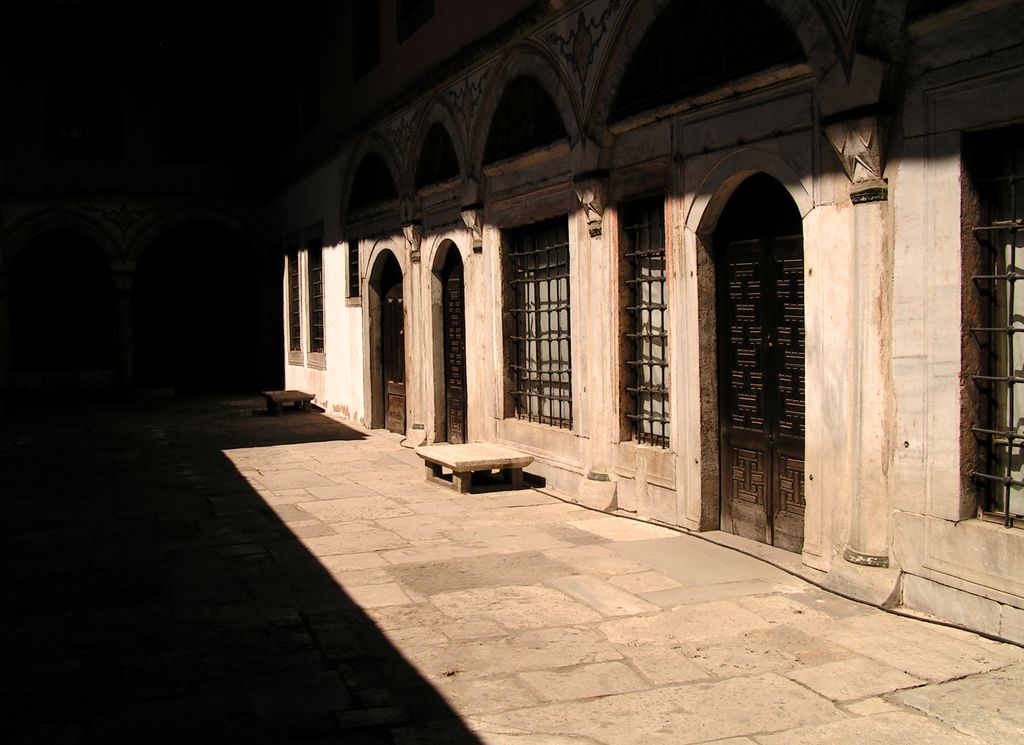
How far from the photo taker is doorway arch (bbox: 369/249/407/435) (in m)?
12.3

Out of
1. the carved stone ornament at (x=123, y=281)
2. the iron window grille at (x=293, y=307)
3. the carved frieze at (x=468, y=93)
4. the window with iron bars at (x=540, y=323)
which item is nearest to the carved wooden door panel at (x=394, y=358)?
the carved frieze at (x=468, y=93)

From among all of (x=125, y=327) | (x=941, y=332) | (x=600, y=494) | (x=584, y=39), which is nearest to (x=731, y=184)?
(x=941, y=332)

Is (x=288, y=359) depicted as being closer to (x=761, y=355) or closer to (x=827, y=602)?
(x=761, y=355)

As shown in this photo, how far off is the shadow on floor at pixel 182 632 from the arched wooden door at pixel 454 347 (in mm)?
2455

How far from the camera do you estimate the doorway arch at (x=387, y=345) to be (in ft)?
40.4

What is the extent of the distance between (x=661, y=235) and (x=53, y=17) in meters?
14.8

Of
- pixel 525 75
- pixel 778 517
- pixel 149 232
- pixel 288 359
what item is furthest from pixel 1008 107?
pixel 149 232

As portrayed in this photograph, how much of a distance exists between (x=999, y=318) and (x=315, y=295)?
40.8 feet

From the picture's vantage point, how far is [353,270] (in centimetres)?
1371

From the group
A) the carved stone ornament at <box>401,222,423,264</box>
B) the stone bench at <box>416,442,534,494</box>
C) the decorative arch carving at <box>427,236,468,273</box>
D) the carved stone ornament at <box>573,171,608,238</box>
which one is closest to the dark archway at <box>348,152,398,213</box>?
the carved stone ornament at <box>401,222,423,264</box>

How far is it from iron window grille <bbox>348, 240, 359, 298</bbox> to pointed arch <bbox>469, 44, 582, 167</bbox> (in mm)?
4351

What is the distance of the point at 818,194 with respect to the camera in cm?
528

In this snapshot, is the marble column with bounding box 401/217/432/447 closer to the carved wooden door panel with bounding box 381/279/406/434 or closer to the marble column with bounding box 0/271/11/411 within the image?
the carved wooden door panel with bounding box 381/279/406/434

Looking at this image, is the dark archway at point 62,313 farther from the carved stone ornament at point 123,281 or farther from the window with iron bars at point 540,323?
the window with iron bars at point 540,323
